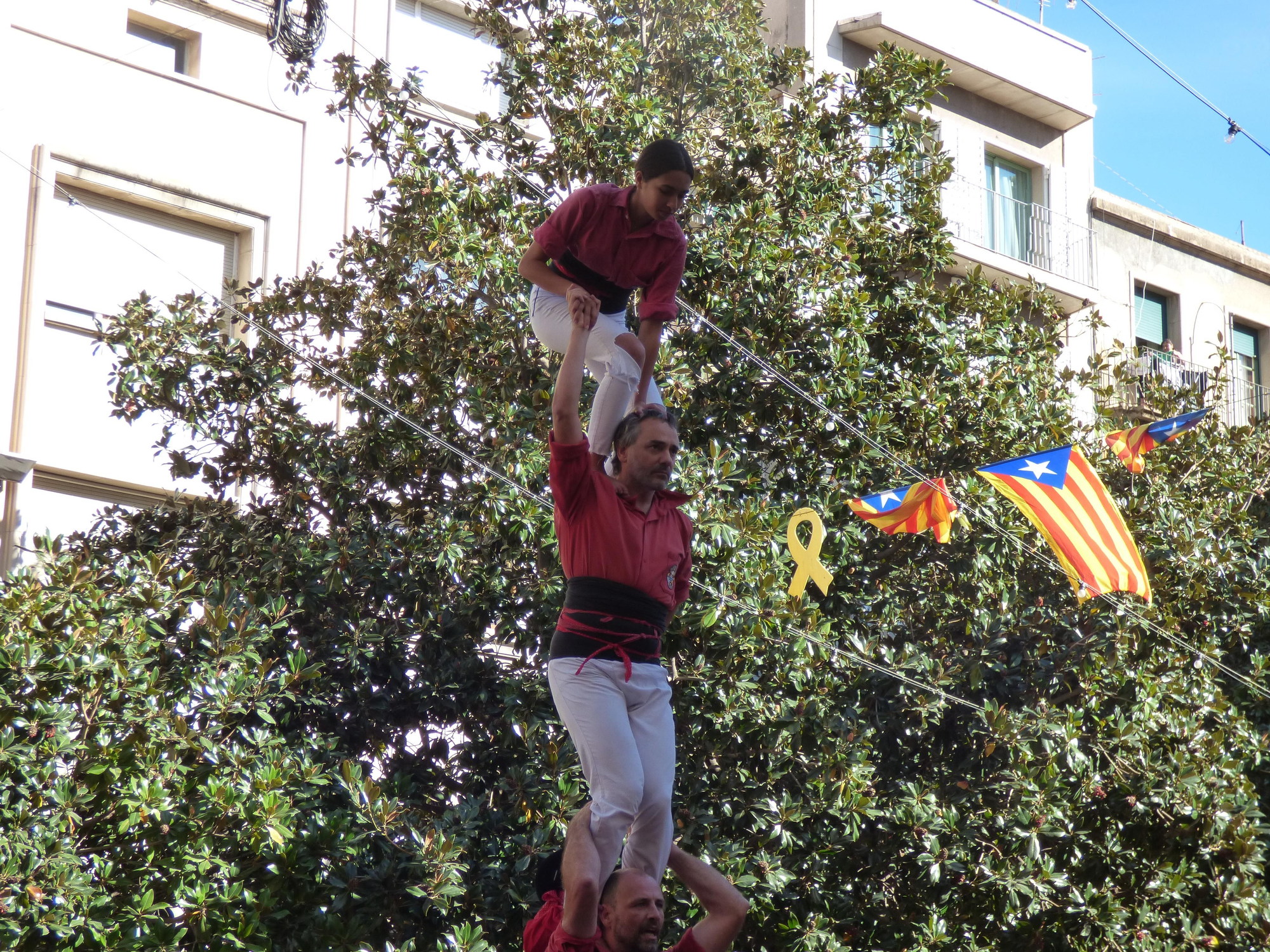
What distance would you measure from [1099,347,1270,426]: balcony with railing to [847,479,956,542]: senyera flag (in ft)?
10.2

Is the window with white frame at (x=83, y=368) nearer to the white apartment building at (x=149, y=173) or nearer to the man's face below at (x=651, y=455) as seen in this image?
the white apartment building at (x=149, y=173)

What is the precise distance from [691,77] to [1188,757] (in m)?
5.35

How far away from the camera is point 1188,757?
10070mm

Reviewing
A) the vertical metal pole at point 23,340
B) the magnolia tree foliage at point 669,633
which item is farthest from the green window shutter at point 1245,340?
the vertical metal pole at point 23,340

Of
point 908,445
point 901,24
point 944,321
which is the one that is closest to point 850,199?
point 944,321

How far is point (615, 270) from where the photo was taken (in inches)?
233

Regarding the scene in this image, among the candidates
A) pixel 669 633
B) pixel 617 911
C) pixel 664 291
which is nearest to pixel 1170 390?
pixel 669 633

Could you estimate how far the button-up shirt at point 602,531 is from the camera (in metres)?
5.41

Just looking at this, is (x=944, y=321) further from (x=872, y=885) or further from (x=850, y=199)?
(x=872, y=885)

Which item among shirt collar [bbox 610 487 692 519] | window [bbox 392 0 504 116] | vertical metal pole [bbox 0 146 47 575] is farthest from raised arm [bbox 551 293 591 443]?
window [bbox 392 0 504 116]

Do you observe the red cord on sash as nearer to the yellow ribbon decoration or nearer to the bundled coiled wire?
the yellow ribbon decoration

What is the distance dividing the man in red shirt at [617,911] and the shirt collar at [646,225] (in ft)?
6.67

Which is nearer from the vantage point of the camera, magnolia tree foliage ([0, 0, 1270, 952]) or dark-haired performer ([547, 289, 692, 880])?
dark-haired performer ([547, 289, 692, 880])

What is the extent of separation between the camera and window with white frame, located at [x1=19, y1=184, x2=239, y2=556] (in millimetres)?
12508
